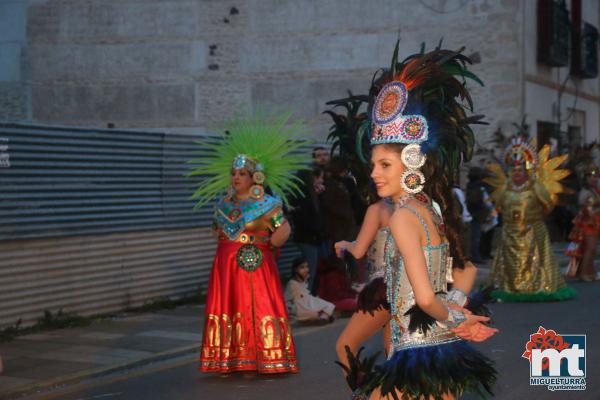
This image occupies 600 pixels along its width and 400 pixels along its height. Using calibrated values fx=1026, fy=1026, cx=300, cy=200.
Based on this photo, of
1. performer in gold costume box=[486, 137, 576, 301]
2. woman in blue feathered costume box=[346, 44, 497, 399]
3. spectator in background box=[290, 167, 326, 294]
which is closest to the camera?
woman in blue feathered costume box=[346, 44, 497, 399]

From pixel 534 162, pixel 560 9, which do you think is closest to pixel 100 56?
pixel 560 9

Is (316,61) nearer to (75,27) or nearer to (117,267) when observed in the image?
(75,27)

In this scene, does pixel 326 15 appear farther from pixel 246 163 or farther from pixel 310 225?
pixel 246 163

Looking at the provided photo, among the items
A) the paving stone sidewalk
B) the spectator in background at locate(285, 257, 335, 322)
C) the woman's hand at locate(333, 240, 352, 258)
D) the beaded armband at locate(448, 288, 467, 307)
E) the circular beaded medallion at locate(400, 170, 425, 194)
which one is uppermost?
the circular beaded medallion at locate(400, 170, 425, 194)

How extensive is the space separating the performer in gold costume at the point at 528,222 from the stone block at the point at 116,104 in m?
11.8

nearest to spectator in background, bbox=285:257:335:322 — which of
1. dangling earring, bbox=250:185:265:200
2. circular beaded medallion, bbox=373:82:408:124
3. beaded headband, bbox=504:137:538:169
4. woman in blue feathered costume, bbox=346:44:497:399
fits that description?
dangling earring, bbox=250:185:265:200

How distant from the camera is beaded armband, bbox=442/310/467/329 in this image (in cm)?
502

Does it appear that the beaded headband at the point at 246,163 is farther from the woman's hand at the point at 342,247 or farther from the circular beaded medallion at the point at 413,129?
the circular beaded medallion at the point at 413,129

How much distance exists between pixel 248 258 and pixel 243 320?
531 mm

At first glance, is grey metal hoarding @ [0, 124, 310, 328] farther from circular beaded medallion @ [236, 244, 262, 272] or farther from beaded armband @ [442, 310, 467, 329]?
beaded armband @ [442, 310, 467, 329]

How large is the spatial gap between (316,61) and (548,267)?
11277mm

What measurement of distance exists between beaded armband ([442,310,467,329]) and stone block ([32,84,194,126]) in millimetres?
19948

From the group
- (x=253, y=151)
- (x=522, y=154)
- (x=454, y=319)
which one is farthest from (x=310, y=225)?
(x=454, y=319)

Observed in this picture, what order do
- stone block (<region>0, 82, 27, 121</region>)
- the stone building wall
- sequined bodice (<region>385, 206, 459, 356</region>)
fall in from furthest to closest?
stone block (<region>0, 82, 27, 121</region>)
the stone building wall
sequined bodice (<region>385, 206, 459, 356</region>)
